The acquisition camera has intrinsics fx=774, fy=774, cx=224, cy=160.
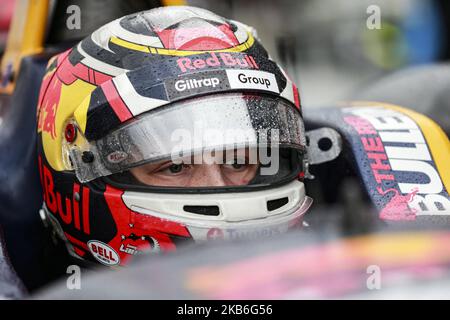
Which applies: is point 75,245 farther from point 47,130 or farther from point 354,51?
point 354,51

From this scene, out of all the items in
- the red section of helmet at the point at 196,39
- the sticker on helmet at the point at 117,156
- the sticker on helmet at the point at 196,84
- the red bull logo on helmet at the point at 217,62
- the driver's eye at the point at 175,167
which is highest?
the red section of helmet at the point at 196,39

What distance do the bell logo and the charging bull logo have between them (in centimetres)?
66

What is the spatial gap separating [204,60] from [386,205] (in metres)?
0.61

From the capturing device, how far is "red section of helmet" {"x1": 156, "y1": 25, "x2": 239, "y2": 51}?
6.08 ft

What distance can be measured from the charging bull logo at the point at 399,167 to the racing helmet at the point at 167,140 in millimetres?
241

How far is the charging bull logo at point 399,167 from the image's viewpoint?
77.9 inches

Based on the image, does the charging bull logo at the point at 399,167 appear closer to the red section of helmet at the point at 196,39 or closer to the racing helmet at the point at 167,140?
the racing helmet at the point at 167,140

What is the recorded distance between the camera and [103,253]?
6.09 ft

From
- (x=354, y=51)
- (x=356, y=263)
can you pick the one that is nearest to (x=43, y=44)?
(x=356, y=263)

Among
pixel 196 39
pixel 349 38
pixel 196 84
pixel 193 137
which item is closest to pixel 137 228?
pixel 193 137

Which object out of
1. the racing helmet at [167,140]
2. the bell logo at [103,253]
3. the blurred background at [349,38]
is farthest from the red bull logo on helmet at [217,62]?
the blurred background at [349,38]

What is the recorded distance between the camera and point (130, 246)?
1803 mm

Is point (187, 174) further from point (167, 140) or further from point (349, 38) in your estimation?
point (349, 38)

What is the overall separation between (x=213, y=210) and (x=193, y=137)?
17 centimetres
